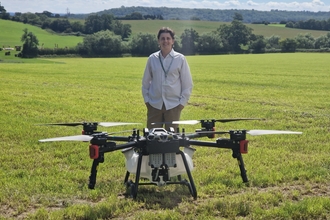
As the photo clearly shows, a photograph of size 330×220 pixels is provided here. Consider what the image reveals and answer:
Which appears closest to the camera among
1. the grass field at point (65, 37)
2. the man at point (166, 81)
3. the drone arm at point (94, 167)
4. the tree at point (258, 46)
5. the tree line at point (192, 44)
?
the drone arm at point (94, 167)

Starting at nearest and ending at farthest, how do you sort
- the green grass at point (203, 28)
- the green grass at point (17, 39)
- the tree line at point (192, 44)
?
the tree line at point (192, 44), the green grass at point (17, 39), the green grass at point (203, 28)

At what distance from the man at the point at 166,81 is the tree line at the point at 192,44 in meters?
86.5

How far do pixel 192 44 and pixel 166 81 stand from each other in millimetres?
99073

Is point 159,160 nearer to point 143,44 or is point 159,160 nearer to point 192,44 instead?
point 143,44

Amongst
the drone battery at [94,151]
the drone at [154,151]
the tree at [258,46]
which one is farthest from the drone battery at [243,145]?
the tree at [258,46]

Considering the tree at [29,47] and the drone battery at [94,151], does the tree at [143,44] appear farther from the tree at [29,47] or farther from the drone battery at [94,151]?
the drone battery at [94,151]

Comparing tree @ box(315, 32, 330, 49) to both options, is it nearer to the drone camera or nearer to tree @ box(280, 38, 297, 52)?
tree @ box(280, 38, 297, 52)

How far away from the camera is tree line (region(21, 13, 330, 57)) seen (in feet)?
311

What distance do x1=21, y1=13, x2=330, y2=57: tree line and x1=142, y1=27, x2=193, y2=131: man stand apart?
8650cm

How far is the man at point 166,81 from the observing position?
21.3ft

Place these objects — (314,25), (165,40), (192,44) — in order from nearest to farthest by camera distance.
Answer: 1. (165,40)
2. (192,44)
3. (314,25)

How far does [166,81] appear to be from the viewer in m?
6.55

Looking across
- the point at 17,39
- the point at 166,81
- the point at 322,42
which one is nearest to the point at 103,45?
the point at 17,39

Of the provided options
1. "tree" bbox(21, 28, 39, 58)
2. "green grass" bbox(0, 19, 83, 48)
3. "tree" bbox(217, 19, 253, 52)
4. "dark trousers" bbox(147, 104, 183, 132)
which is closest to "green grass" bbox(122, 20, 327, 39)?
"tree" bbox(217, 19, 253, 52)
